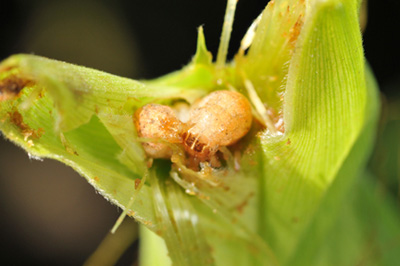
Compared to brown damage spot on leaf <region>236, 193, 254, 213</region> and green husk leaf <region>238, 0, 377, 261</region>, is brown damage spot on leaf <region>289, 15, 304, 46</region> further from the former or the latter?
brown damage spot on leaf <region>236, 193, 254, 213</region>

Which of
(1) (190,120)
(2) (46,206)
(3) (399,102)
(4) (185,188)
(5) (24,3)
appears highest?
(5) (24,3)

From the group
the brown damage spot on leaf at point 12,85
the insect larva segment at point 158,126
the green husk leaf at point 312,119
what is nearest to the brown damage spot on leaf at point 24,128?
the brown damage spot on leaf at point 12,85

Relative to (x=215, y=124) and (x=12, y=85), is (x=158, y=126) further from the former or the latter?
Result: (x=12, y=85)

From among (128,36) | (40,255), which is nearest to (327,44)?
(128,36)

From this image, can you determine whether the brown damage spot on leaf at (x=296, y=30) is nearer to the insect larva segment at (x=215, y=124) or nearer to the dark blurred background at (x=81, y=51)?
the insect larva segment at (x=215, y=124)

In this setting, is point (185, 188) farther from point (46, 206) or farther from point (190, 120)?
point (46, 206)

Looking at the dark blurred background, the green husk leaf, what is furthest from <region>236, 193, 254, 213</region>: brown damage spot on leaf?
the dark blurred background
